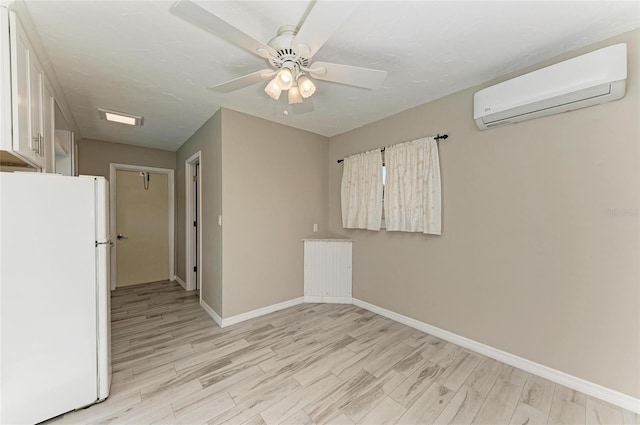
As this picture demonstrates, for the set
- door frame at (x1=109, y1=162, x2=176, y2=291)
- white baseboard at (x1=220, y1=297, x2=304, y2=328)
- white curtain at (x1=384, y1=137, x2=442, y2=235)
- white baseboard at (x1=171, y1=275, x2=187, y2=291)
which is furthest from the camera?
white baseboard at (x1=171, y1=275, x2=187, y2=291)

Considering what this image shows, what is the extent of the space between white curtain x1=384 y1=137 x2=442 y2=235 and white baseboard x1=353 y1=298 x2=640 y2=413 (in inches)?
40.5

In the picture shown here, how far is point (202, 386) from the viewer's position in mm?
1814

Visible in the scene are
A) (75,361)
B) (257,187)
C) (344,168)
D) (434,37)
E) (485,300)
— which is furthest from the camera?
(344,168)

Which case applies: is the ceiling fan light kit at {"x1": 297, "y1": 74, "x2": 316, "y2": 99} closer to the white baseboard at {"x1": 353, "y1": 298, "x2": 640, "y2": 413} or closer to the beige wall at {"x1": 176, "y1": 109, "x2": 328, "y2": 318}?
the beige wall at {"x1": 176, "y1": 109, "x2": 328, "y2": 318}

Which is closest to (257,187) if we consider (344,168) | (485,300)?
(344,168)

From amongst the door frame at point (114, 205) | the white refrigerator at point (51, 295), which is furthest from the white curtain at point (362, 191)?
the door frame at point (114, 205)

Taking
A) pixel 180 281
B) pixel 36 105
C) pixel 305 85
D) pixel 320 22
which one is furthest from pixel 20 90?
pixel 180 281

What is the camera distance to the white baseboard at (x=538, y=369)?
5.31 ft

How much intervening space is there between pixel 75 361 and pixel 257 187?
207cm

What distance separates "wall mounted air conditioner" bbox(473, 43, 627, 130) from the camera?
154 cm

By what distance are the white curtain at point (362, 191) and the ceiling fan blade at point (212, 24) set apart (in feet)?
6.42

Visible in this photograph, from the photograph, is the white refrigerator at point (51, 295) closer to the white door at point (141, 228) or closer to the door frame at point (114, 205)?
the door frame at point (114, 205)

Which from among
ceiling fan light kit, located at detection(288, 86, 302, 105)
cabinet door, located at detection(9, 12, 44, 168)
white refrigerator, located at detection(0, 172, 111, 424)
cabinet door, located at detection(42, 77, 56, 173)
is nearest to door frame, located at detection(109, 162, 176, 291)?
cabinet door, located at detection(42, 77, 56, 173)

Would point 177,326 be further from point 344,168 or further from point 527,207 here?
point 527,207
